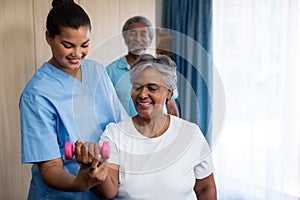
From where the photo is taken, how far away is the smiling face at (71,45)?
3.63ft

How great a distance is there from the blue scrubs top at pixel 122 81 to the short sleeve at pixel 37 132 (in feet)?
0.69

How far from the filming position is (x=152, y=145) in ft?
3.67

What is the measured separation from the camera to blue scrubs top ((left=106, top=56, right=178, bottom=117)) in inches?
45.8

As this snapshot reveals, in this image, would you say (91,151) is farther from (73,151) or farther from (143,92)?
(143,92)

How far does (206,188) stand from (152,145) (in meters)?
0.28

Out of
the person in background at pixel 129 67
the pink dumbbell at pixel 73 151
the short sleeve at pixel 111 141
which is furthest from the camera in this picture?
the person in background at pixel 129 67

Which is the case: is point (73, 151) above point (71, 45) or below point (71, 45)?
below

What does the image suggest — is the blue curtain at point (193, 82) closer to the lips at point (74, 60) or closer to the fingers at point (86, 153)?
the lips at point (74, 60)

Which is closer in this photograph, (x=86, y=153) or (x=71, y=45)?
(x=86, y=153)

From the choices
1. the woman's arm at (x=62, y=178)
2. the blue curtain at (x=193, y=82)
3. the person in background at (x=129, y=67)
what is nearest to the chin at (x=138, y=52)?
the person in background at (x=129, y=67)

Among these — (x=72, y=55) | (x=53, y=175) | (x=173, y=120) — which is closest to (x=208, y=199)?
(x=173, y=120)

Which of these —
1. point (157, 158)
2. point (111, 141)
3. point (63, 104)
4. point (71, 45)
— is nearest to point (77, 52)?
Answer: point (71, 45)

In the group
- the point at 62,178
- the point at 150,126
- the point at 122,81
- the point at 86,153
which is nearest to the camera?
the point at 86,153

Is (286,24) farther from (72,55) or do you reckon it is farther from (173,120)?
(72,55)
